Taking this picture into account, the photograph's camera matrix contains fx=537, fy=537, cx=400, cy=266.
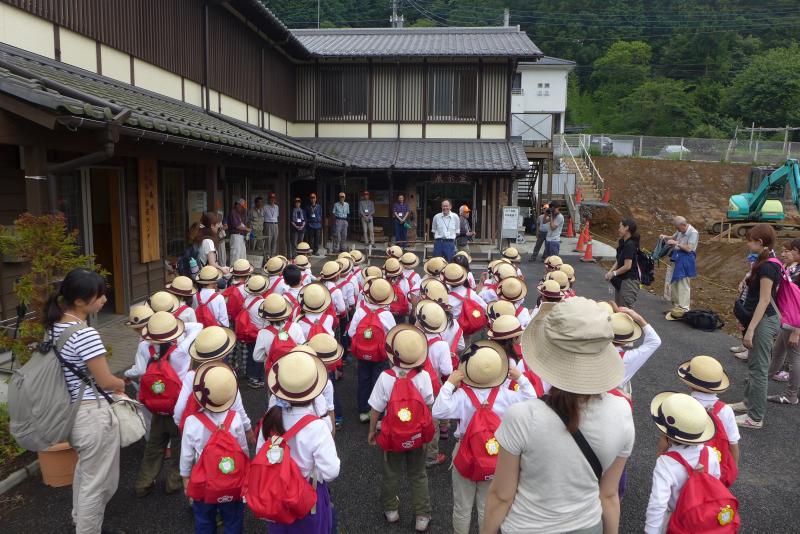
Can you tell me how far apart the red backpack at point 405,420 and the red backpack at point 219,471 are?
0.93 meters

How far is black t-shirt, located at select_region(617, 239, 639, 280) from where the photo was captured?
7379 mm

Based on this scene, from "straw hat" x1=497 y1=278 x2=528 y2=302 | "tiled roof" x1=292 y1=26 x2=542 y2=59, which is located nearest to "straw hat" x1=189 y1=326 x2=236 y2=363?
"straw hat" x1=497 y1=278 x2=528 y2=302

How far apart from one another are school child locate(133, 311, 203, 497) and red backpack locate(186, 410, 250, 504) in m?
0.99

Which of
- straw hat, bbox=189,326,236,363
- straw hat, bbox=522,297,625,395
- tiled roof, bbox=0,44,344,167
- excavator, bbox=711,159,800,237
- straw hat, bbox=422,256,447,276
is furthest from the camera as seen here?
excavator, bbox=711,159,800,237

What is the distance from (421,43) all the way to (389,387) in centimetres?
1838

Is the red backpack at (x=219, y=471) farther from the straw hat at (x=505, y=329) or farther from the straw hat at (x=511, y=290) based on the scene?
the straw hat at (x=511, y=290)

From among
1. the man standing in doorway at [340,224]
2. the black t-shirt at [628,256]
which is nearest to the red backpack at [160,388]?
the black t-shirt at [628,256]

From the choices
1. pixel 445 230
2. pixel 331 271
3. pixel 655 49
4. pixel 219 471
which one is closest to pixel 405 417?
pixel 219 471

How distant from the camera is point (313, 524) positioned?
2.89 metres

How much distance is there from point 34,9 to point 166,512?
6631 mm

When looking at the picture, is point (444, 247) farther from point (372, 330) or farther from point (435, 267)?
point (372, 330)

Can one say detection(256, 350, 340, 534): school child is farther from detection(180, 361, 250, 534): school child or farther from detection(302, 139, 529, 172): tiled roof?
detection(302, 139, 529, 172): tiled roof

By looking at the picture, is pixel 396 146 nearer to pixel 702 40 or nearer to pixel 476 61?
pixel 476 61

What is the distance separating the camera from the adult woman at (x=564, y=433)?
195cm
